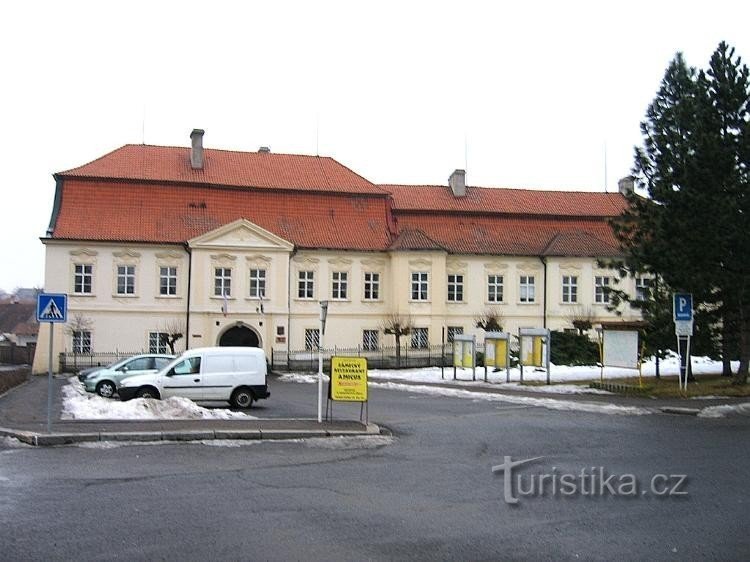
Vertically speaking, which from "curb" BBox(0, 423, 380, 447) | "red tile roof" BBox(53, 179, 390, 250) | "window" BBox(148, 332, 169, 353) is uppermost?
"red tile roof" BBox(53, 179, 390, 250)

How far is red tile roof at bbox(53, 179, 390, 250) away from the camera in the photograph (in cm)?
4959

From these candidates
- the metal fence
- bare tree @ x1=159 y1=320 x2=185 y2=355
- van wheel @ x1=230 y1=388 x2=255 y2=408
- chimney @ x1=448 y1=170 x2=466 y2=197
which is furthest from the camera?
chimney @ x1=448 y1=170 x2=466 y2=197

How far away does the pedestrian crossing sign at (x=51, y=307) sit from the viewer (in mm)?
16125

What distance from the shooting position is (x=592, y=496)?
10648mm

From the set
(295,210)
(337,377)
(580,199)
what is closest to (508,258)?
(580,199)

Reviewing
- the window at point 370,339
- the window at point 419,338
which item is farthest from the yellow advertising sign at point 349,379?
the window at point 370,339

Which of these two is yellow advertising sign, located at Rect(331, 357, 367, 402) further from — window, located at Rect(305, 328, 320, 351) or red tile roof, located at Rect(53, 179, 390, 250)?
red tile roof, located at Rect(53, 179, 390, 250)

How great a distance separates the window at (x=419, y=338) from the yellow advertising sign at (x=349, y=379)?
33.2 m

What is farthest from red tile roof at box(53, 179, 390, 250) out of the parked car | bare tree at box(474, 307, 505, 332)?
the parked car

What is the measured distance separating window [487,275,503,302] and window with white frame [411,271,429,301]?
455 cm

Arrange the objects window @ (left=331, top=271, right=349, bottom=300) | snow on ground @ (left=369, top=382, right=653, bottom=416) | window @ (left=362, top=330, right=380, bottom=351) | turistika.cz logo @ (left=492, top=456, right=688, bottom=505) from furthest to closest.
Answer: window @ (left=331, top=271, right=349, bottom=300), window @ (left=362, top=330, right=380, bottom=351), snow on ground @ (left=369, top=382, right=653, bottom=416), turistika.cz logo @ (left=492, top=456, right=688, bottom=505)

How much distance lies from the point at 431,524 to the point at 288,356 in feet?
128

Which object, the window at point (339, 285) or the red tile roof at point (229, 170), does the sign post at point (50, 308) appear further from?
the window at point (339, 285)

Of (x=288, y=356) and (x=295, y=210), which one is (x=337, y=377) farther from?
(x=295, y=210)
